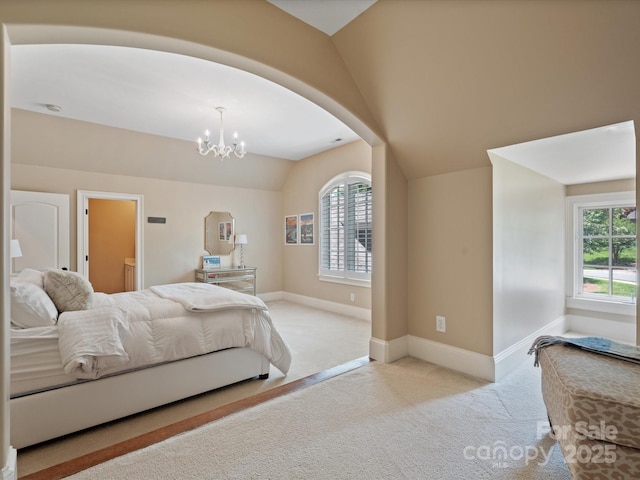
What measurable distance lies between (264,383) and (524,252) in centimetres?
275

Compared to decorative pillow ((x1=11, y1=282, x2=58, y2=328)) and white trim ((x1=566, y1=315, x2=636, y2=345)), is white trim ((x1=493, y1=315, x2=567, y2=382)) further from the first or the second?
decorative pillow ((x1=11, y1=282, x2=58, y2=328))

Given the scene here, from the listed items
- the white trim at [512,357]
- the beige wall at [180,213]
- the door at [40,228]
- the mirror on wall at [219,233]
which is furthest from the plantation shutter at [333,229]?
the door at [40,228]

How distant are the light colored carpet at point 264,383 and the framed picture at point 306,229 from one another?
143 cm

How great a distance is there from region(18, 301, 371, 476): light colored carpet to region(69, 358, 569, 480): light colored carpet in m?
0.36

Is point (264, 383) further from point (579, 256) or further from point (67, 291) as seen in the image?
point (579, 256)

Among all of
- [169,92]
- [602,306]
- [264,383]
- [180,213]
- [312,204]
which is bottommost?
[264,383]

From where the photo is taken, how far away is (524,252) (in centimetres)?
298

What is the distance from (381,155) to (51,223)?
179 inches

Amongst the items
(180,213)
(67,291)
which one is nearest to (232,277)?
(180,213)

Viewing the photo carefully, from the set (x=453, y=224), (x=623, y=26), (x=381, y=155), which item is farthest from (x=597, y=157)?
(x=381, y=155)

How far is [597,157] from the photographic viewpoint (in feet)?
8.68

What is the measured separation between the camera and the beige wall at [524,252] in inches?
103

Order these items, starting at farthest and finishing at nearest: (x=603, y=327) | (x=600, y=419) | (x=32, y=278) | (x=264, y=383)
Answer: (x=603, y=327) → (x=264, y=383) → (x=32, y=278) → (x=600, y=419)

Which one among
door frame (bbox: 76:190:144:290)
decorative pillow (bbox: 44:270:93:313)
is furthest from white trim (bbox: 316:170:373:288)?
decorative pillow (bbox: 44:270:93:313)
